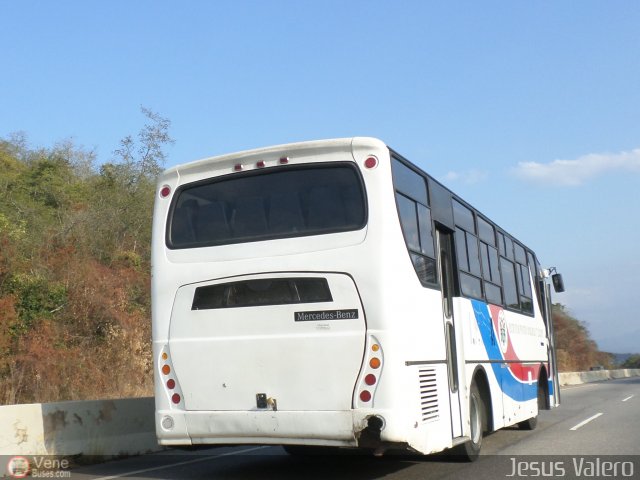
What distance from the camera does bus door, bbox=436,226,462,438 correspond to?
368 inches

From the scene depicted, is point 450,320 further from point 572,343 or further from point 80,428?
point 572,343

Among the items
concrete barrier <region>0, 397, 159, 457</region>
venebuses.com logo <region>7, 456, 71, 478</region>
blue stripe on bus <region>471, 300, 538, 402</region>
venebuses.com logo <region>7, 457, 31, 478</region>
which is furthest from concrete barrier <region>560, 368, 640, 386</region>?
venebuses.com logo <region>7, 457, 31, 478</region>

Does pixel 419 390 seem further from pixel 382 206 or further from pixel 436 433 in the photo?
pixel 382 206

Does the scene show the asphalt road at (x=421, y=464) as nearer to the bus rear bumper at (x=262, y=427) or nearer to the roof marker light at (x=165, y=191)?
the bus rear bumper at (x=262, y=427)

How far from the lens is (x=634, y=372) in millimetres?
69500

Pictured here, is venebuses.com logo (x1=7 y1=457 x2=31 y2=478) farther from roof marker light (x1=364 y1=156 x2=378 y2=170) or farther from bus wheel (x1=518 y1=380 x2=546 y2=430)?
bus wheel (x1=518 y1=380 x2=546 y2=430)

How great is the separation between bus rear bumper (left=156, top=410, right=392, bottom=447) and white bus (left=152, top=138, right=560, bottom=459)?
0.05ft

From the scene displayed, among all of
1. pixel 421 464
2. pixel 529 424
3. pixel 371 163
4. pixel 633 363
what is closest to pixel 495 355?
pixel 421 464

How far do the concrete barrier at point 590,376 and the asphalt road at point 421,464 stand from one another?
30762 mm

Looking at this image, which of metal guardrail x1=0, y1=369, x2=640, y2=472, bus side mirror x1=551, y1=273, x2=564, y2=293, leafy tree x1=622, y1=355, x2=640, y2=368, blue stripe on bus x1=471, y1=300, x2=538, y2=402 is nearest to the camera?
metal guardrail x1=0, y1=369, x2=640, y2=472

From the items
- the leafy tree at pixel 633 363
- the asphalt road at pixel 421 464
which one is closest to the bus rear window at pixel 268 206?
the asphalt road at pixel 421 464

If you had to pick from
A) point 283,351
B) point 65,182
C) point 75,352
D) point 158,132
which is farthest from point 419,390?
point 65,182

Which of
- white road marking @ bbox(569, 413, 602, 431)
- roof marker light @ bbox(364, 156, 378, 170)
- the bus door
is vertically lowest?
white road marking @ bbox(569, 413, 602, 431)

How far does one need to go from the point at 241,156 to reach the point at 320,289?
194 centimetres
